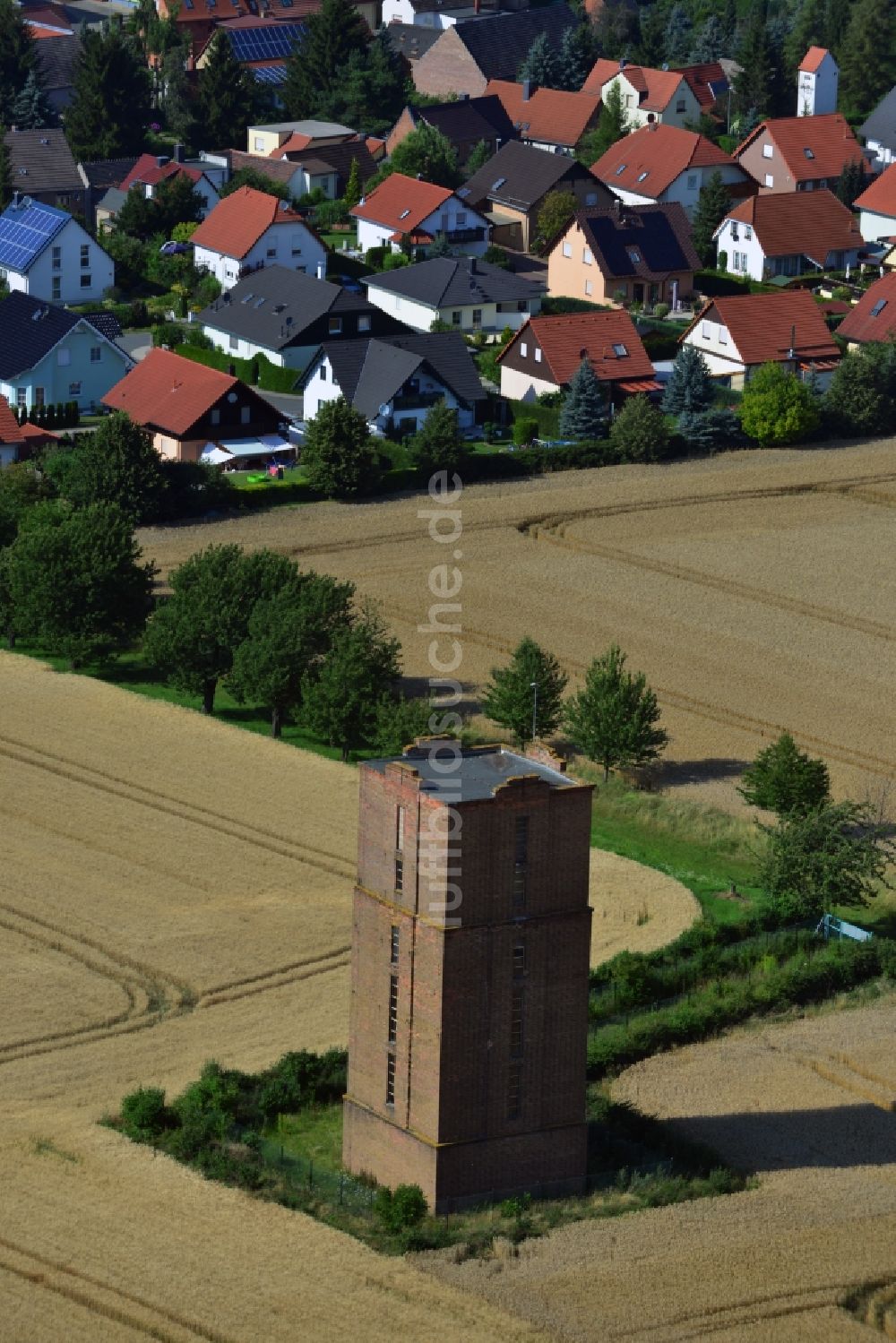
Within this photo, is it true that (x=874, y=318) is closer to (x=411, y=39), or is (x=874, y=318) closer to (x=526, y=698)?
(x=526, y=698)

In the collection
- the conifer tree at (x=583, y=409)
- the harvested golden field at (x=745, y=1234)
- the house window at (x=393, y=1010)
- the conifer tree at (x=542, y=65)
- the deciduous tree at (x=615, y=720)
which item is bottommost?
the harvested golden field at (x=745, y=1234)

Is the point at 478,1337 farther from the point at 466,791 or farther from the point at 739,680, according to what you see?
the point at 739,680

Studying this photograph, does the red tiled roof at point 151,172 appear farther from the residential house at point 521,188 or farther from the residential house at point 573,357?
the residential house at point 573,357

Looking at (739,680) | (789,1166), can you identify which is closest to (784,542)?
(739,680)

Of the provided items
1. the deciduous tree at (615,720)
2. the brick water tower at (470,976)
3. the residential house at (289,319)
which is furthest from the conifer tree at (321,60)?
the brick water tower at (470,976)

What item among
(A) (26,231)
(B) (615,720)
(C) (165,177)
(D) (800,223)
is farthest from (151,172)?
(B) (615,720)

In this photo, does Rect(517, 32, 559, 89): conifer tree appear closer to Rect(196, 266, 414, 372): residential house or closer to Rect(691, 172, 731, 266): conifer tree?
Rect(691, 172, 731, 266): conifer tree

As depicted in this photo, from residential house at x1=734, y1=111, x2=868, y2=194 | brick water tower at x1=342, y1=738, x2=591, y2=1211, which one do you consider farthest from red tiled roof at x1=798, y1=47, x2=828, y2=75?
brick water tower at x1=342, y1=738, x2=591, y2=1211
